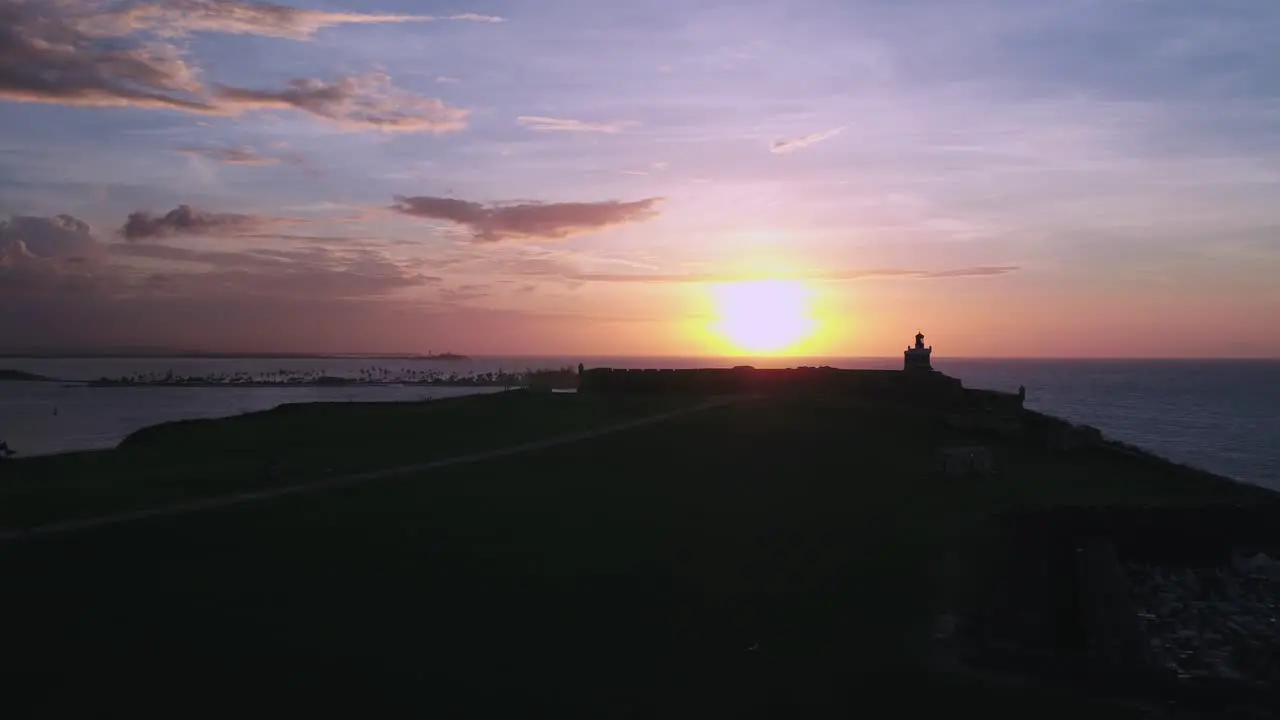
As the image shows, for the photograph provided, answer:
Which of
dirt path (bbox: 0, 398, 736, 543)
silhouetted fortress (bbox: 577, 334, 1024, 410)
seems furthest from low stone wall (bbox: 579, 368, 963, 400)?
dirt path (bbox: 0, 398, 736, 543)

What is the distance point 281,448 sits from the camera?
25.8 meters

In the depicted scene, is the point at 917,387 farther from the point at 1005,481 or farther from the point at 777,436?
the point at 1005,481

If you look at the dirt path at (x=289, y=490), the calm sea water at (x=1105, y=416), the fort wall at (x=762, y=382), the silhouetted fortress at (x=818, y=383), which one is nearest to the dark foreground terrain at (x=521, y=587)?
the dirt path at (x=289, y=490)

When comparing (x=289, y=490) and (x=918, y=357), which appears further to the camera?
(x=918, y=357)

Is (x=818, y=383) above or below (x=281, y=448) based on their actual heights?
above

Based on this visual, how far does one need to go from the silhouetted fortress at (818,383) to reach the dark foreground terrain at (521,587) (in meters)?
12.2

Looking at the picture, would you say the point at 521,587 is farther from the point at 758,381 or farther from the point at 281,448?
the point at 758,381

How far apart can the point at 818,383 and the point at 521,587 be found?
1160 inches

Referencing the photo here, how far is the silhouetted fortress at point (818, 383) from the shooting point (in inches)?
1387

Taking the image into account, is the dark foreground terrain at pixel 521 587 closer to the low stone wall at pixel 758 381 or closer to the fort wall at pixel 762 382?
the fort wall at pixel 762 382

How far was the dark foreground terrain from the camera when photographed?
27.7ft

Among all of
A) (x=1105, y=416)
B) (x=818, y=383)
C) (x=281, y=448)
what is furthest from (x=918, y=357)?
(x=1105, y=416)

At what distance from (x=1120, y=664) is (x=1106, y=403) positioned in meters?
95.5

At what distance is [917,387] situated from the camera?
35.8 metres
